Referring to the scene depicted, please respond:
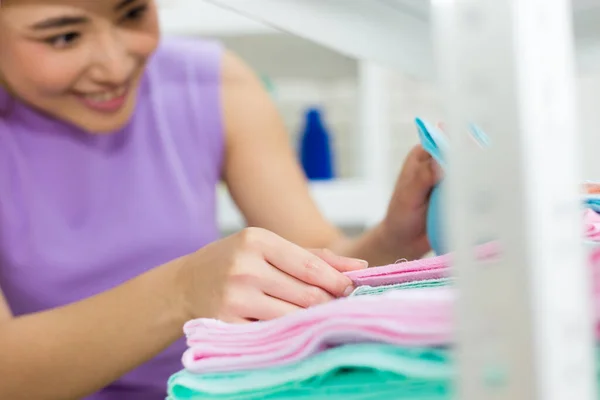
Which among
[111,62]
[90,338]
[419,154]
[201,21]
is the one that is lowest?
[90,338]

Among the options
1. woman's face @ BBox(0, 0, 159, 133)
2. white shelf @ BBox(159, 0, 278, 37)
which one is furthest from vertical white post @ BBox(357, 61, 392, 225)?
woman's face @ BBox(0, 0, 159, 133)

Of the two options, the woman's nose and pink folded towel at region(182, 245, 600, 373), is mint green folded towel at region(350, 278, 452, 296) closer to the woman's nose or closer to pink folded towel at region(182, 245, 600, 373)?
pink folded towel at region(182, 245, 600, 373)

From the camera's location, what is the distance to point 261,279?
16.5 inches

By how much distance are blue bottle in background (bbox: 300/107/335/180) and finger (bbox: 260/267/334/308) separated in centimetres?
85

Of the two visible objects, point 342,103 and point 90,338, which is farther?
point 342,103

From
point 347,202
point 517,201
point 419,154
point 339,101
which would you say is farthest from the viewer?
point 339,101

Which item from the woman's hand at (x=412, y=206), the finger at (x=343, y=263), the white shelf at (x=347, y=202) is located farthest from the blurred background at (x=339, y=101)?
the finger at (x=343, y=263)

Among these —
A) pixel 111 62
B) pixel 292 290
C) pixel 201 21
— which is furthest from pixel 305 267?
pixel 201 21

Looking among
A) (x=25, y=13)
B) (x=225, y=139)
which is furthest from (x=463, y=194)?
(x=225, y=139)

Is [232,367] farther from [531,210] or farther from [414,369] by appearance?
[531,210]

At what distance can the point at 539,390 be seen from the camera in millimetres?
180

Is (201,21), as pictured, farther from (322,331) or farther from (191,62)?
(322,331)

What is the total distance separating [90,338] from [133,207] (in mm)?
308

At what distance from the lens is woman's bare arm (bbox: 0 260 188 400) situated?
0.48 m
